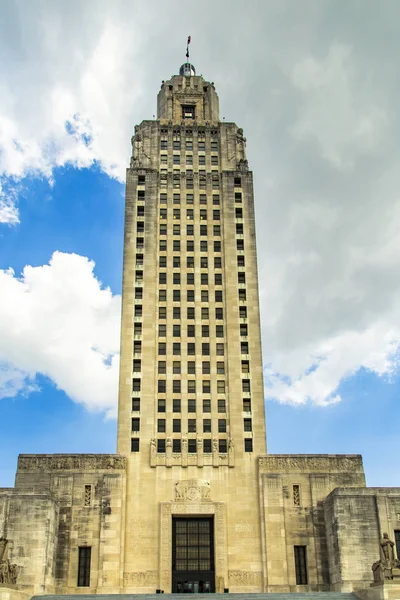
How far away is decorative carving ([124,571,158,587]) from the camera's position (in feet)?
164

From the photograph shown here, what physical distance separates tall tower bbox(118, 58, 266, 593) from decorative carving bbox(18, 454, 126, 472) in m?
1.43

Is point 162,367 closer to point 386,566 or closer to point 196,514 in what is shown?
point 196,514

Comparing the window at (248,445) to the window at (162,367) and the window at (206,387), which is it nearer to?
the window at (206,387)

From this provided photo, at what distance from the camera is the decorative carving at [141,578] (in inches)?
1963

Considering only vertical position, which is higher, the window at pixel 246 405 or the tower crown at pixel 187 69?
the tower crown at pixel 187 69

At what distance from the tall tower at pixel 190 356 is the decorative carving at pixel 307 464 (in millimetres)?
1244

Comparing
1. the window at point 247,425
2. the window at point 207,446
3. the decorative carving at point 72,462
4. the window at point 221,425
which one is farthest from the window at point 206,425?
the decorative carving at point 72,462

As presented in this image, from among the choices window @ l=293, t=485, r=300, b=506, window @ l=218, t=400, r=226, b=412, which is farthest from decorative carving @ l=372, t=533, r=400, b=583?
window @ l=218, t=400, r=226, b=412

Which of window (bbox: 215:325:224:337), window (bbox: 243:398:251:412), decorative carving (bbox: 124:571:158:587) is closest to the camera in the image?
decorative carving (bbox: 124:571:158:587)

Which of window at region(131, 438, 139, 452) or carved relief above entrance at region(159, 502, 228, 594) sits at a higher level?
window at region(131, 438, 139, 452)

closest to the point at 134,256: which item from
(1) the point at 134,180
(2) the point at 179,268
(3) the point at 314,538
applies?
(2) the point at 179,268

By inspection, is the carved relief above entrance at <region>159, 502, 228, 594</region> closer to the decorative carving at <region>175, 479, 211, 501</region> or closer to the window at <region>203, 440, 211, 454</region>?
the decorative carving at <region>175, 479, 211, 501</region>

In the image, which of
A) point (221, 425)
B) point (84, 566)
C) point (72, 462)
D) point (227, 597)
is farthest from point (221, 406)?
point (227, 597)

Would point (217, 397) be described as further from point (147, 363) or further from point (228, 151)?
point (228, 151)
